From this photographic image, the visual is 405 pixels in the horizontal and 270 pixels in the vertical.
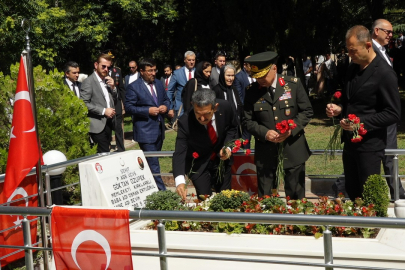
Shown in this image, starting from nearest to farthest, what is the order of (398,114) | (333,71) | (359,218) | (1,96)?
(359,218) → (398,114) → (1,96) → (333,71)

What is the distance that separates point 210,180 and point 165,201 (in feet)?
2.91

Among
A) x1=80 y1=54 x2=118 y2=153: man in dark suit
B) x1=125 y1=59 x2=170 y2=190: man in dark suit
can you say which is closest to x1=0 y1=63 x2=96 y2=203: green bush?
x1=80 y1=54 x2=118 y2=153: man in dark suit

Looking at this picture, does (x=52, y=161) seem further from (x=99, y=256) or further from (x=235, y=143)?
(x=99, y=256)

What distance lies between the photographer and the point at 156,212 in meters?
3.94

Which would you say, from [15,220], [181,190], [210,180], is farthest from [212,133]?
[15,220]

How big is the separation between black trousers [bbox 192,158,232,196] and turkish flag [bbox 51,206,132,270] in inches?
103

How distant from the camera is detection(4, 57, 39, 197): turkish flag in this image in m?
5.52

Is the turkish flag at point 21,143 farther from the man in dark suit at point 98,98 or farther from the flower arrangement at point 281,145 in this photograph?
the man in dark suit at point 98,98

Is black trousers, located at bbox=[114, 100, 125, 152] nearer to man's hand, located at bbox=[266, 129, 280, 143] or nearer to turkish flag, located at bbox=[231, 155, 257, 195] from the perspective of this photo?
turkish flag, located at bbox=[231, 155, 257, 195]

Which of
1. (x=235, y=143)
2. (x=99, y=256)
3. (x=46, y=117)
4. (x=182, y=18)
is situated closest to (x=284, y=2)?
(x=182, y=18)

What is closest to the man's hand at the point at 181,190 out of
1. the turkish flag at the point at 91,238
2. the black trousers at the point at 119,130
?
the turkish flag at the point at 91,238

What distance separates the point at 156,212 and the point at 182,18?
2129 cm

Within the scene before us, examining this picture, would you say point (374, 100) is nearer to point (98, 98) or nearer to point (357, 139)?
point (357, 139)

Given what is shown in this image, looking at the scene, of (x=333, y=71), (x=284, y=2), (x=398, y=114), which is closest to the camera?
(x=398, y=114)
